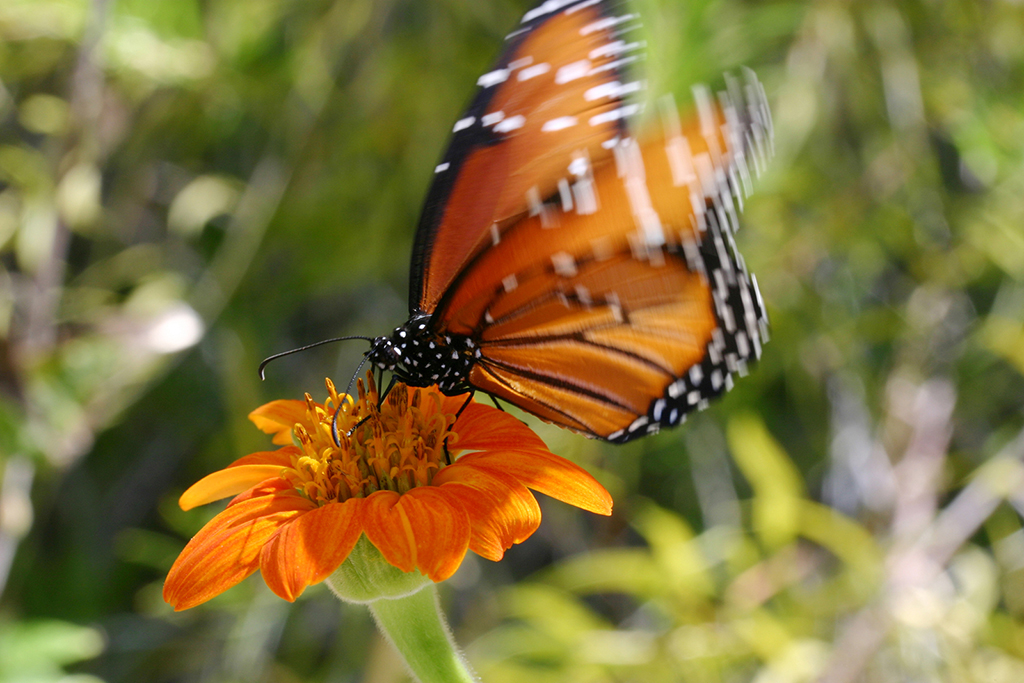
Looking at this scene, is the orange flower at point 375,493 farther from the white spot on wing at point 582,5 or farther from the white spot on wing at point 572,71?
the white spot on wing at point 582,5

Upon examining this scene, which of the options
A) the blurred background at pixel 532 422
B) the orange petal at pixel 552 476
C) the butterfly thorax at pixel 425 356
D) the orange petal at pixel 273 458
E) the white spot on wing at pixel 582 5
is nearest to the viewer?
the orange petal at pixel 552 476

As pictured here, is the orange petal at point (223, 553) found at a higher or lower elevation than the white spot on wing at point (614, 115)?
lower

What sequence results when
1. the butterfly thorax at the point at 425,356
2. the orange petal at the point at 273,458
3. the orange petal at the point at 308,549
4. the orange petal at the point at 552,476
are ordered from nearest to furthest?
the orange petal at the point at 308,549
the orange petal at the point at 552,476
the orange petal at the point at 273,458
the butterfly thorax at the point at 425,356

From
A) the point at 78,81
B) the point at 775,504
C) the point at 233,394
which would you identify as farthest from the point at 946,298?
the point at 78,81

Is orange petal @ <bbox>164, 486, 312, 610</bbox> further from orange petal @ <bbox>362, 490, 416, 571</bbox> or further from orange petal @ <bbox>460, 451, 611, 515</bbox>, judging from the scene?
orange petal @ <bbox>460, 451, 611, 515</bbox>

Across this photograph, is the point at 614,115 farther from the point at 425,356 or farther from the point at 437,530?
the point at 437,530

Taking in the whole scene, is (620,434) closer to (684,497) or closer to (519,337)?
(519,337)

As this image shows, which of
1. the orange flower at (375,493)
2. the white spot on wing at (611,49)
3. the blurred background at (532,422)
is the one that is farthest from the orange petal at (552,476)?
the blurred background at (532,422)
